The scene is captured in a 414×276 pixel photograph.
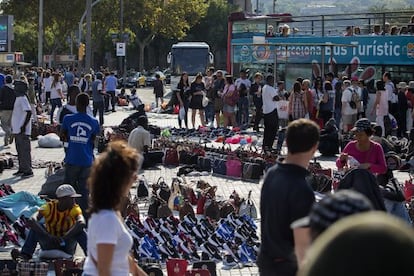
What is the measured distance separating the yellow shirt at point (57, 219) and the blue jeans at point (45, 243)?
11 centimetres

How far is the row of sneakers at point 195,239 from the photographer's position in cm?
1020

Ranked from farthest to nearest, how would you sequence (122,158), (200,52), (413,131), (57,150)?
(200,52), (57,150), (413,131), (122,158)

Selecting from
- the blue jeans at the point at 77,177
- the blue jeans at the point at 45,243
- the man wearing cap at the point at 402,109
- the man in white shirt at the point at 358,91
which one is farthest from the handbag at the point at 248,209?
the man wearing cap at the point at 402,109

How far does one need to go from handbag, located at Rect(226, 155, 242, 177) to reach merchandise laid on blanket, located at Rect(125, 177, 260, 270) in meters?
4.46

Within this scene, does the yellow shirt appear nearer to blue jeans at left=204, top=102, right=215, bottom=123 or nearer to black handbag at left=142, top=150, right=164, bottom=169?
black handbag at left=142, top=150, right=164, bottom=169

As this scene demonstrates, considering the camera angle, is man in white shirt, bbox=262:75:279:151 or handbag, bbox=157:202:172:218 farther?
man in white shirt, bbox=262:75:279:151

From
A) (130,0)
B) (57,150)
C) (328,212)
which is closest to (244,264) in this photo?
(328,212)

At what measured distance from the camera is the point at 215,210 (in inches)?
485

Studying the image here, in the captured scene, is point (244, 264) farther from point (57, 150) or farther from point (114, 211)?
point (57, 150)

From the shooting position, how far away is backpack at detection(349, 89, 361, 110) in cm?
2259

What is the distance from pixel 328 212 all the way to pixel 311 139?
7.32ft

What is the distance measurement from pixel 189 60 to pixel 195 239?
101 feet

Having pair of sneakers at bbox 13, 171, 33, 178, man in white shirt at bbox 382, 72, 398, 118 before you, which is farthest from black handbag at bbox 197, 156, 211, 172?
man in white shirt at bbox 382, 72, 398, 118

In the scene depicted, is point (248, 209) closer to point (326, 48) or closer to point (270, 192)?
point (270, 192)
